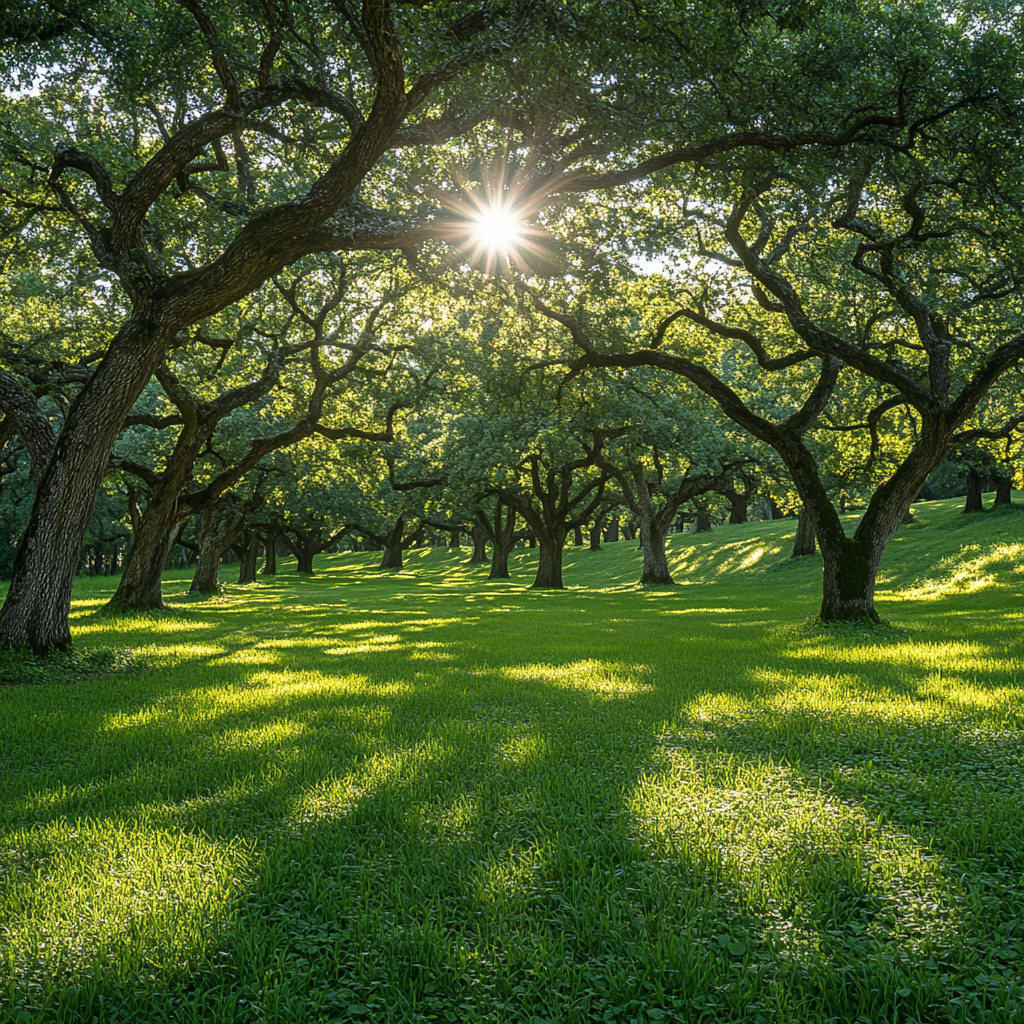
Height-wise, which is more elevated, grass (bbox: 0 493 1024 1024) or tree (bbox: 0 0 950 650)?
tree (bbox: 0 0 950 650)

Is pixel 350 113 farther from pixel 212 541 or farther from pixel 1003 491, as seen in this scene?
pixel 1003 491

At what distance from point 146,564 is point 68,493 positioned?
33.7 ft

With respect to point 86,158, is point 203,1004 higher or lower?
lower

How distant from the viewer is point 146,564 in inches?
733

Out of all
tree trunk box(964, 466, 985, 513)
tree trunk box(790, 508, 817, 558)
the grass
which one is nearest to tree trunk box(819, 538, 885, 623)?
the grass

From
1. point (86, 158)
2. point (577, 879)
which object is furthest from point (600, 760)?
point (86, 158)

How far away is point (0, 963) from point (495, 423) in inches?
1146

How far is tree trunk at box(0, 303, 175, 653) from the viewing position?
922 cm

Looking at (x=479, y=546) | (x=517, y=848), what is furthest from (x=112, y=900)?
(x=479, y=546)

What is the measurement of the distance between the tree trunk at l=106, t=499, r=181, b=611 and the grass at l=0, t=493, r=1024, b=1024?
10311 mm

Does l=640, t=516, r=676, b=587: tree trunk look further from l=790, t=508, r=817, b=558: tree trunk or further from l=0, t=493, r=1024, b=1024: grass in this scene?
l=0, t=493, r=1024, b=1024: grass

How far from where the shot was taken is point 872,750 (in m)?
5.31

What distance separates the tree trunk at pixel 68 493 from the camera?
9219 mm

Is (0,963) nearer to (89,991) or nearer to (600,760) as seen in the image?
(89,991)
